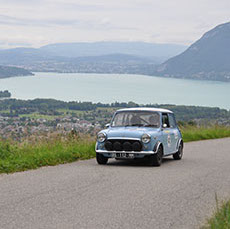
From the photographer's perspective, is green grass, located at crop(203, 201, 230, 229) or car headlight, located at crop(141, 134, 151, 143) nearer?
green grass, located at crop(203, 201, 230, 229)

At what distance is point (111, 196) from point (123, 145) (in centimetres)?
470

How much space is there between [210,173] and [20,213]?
247 inches

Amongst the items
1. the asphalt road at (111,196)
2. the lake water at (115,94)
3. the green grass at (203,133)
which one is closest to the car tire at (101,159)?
the asphalt road at (111,196)

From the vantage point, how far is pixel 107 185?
9602 millimetres

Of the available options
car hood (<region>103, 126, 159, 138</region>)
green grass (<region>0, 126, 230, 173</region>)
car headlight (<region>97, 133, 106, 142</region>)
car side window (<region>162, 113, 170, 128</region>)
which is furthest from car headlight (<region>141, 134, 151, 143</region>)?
green grass (<region>0, 126, 230, 173</region>)

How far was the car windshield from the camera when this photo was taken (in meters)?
14.3

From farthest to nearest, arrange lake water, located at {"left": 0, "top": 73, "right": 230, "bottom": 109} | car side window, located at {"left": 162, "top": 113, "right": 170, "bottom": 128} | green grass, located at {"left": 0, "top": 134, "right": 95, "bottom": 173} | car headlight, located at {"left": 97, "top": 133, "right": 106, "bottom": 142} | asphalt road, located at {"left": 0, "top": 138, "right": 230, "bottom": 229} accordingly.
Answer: lake water, located at {"left": 0, "top": 73, "right": 230, "bottom": 109}
car side window, located at {"left": 162, "top": 113, "right": 170, "bottom": 128}
car headlight, located at {"left": 97, "top": 133, "right": 106, "bottom": 142}
green grass, located at {"left": 0, "top": 134, "right": 95, "bottom": 173}
asphalt road, located at {"left": 0, "top": 138, "right": 230, "bottom": 229}

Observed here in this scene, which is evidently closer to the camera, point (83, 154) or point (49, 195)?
point (49, 195)

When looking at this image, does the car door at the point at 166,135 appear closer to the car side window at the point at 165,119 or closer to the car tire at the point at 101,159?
the car side window at the point at 165,119

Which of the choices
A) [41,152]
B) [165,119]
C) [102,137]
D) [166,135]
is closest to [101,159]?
[102,137]

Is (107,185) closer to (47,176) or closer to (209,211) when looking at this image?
(47,176)

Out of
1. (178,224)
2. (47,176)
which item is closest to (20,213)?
(178,224)

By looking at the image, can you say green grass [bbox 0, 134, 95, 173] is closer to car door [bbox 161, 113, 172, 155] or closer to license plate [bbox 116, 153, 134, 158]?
license plate [bbox 116, 153, 134, 158]

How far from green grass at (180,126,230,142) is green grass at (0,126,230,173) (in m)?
9.05
